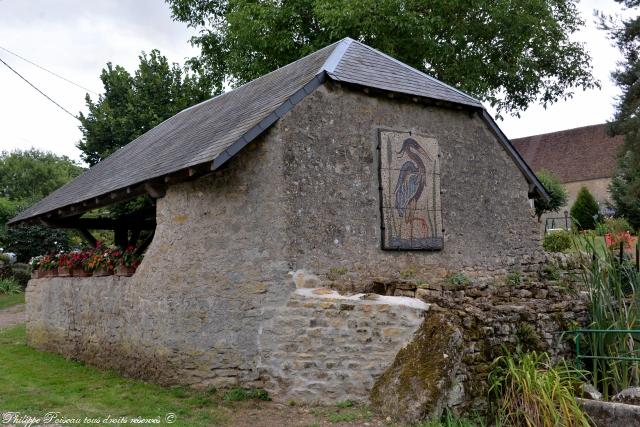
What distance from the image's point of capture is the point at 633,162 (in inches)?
830

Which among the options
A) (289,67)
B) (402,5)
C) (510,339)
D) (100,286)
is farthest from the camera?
(402,5)

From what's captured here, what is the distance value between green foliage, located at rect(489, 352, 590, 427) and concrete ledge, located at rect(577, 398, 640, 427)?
11cm

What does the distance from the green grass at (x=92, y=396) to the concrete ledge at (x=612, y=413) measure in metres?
3.72

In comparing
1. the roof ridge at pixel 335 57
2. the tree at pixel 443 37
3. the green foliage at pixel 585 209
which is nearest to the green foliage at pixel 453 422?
the roof ridge at pixel 335 57

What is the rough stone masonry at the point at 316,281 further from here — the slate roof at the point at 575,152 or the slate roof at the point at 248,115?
the slate roof at the point at 575,152

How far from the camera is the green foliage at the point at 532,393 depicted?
5.77 metres

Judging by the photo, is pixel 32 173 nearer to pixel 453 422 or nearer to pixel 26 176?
pixel 26 176

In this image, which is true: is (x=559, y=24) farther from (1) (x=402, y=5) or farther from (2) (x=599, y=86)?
(1) (x=402, y=5)

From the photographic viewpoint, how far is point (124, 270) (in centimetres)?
866

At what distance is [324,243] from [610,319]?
350cm

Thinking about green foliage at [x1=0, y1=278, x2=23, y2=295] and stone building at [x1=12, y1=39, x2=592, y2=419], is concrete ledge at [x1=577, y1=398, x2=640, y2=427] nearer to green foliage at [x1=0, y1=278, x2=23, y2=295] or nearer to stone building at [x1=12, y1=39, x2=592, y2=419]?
stone building at [x1=12, y1=39, x2=592, y2=419]

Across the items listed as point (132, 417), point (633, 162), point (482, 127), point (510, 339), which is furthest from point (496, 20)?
point (132, 417)

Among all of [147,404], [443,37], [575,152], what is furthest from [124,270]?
[575,152]

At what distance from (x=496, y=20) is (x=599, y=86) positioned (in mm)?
4328
